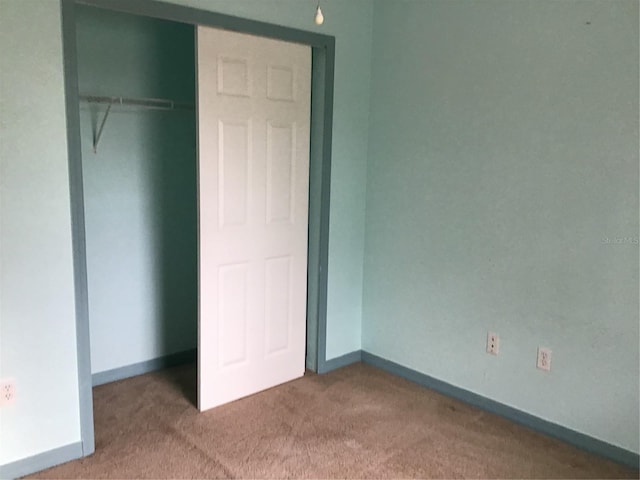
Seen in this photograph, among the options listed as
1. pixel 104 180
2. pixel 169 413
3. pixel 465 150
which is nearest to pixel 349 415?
pixel 169 413

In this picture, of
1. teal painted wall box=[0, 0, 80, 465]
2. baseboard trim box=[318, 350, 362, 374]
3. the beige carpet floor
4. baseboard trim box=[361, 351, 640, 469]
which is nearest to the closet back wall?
the beige carpet floor

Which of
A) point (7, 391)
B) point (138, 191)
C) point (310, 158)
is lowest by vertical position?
point (7, 391)

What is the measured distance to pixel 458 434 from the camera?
9.33ft

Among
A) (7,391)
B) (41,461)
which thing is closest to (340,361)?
(41,461)

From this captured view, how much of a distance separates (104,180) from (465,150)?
6.54ft

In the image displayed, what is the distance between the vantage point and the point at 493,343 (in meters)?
3.05

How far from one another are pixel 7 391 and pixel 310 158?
1.95m

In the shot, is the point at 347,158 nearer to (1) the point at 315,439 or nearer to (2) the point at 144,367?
(1) the point at 315,439

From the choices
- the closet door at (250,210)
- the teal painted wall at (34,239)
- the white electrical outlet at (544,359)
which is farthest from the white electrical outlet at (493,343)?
the teal painted wall at (34,239)

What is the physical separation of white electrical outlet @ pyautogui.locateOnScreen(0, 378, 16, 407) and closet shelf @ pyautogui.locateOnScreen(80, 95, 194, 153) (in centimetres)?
134

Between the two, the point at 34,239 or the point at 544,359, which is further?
the point at 544,359

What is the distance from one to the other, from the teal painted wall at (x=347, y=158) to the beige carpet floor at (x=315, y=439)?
1.57ft

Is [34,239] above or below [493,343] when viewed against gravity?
above

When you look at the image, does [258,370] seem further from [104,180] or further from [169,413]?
[104,180]
